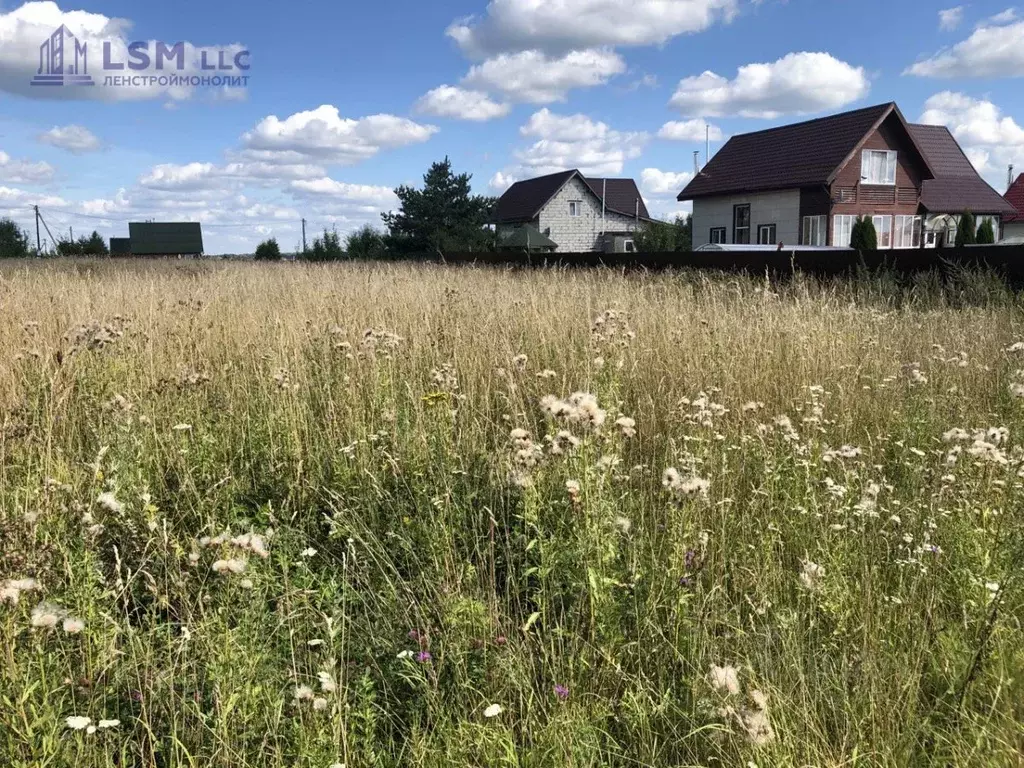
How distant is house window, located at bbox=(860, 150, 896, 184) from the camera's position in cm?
3125

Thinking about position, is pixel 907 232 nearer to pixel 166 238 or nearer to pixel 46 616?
pixel 46 616

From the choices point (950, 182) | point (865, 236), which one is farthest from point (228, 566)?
point (950, 182)

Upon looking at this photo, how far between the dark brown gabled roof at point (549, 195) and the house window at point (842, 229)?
22.6 meters

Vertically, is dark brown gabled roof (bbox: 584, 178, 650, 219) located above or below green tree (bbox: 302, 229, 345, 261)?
above

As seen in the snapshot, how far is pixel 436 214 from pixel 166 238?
74.4 ft

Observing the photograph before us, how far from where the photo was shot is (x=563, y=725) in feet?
5.87

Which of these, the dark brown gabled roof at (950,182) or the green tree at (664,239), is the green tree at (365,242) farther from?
the dark brown gabled roof at (950,182)

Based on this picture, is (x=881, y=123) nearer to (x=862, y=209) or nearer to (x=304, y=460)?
(x=862, y=209)

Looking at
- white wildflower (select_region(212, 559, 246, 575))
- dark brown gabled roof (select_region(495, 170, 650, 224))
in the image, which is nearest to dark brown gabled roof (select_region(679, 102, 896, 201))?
dark brown gabled roof (select_region(495, 170, 650, 224))

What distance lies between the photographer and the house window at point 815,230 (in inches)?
1201

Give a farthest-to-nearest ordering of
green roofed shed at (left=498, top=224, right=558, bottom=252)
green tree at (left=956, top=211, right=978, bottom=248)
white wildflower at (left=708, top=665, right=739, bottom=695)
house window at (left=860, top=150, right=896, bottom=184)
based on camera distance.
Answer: green roofed shed at (left=498, top=224, right=558, bottom=252)
house window at (left=860, top=150, right=896, bottom=184)
green tree at (left=956, top=211, right=978, bottom=248)
white wildflower at (left=708, top=665, right=739, bottom=695)

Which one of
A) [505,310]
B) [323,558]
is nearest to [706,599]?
[323,558]

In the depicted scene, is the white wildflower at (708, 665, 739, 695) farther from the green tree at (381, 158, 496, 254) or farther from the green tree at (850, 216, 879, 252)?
the green tree at (381, 158, 496, 254)

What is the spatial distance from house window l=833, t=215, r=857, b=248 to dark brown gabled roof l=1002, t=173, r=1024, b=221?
14.2 metres
